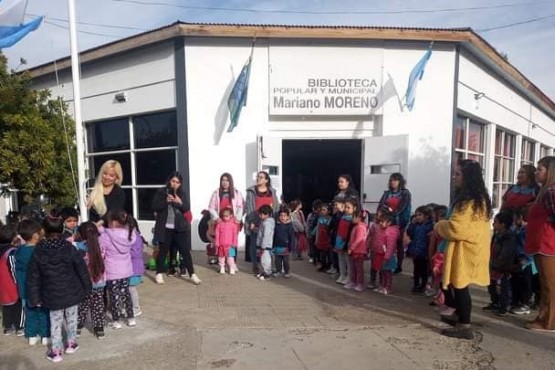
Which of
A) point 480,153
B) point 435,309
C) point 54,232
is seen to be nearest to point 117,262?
point 54,232

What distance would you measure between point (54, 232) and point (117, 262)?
772 millimetres

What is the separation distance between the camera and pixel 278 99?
852cm

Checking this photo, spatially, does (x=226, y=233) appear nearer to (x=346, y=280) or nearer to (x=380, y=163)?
(x=346, y=280)

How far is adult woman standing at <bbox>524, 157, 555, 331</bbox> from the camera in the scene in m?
4.04

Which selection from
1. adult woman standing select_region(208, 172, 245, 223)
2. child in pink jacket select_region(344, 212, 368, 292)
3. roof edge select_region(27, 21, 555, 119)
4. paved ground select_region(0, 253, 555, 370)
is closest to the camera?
paved ground select_region(0, 253, 555, 370)

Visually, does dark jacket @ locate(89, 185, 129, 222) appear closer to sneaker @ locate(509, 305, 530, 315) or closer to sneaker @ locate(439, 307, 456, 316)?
sneaker @ locate(439, 307, 456, 316)

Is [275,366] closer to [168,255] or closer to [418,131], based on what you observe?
[168,255]

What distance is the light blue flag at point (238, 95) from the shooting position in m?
8.20

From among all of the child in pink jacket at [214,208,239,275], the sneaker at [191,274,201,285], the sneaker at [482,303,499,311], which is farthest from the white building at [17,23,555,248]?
the sneaker at [482,303,499,311]

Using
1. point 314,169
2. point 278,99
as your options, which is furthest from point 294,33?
point 314,169

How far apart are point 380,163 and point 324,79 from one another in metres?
2.17

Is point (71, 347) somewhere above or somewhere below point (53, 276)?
below

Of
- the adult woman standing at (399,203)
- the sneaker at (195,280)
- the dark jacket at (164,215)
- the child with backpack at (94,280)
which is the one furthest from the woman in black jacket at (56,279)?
the adult woman standing at (399,203)

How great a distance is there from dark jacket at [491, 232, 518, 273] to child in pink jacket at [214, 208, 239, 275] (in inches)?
150
